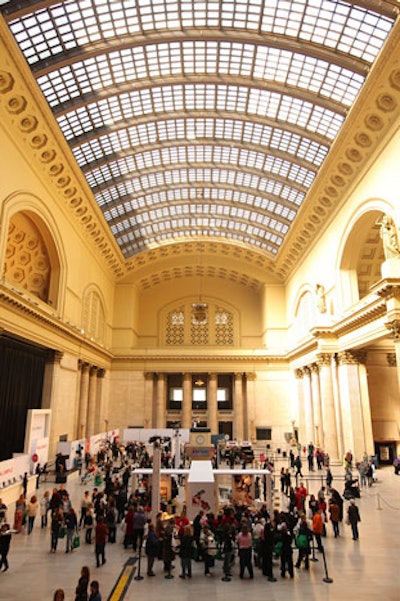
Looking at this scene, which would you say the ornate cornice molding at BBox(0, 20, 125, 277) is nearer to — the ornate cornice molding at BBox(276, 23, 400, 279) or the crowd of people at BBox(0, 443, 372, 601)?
the ornate cornice molding at BBox(276, 23, 400, 279)

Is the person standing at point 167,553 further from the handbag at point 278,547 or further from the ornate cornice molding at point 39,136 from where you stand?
the ornate cornice molding at point 39,136

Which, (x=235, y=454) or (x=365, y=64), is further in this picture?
(x=235, y=454)

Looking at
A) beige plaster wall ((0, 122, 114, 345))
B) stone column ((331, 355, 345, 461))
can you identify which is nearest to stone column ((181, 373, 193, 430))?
beige plaster wall ((0, 122, 114, 345))

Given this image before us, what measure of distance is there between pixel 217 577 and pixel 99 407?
2754 cm

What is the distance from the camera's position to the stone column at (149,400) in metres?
37.5

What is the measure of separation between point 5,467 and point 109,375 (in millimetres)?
24297

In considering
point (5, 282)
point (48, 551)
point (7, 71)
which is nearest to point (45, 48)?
point (7, 71)

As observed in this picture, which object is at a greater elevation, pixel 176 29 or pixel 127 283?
pixel 176 29

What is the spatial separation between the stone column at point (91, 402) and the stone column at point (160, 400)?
6.51m

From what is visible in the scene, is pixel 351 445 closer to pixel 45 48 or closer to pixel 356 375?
pixel 356 375

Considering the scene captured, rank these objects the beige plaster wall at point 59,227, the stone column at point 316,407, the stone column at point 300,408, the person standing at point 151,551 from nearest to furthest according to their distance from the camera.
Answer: the person standing at point 151,551 → the beige plaster wall at point 59,227 → the stone column at point 316,407 → the stone column at point 300,408

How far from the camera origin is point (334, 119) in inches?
901

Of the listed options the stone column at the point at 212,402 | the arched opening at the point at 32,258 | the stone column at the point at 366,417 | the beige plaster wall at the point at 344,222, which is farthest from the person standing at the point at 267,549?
the stone column at the point at 212,402

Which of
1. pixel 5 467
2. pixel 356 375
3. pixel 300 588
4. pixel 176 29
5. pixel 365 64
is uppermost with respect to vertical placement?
pixel 176 29
